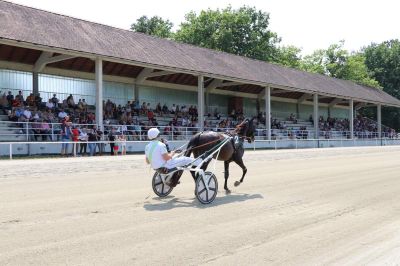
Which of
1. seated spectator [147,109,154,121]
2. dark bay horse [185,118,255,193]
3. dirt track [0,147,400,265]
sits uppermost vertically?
seated spectator [147,109,154,121]

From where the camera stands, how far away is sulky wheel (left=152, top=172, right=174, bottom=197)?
10.1 m

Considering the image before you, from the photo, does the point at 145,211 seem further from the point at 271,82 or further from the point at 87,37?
the point at 271,82

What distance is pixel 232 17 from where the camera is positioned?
6706 centimetres

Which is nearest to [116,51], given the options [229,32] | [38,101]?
[38,101]

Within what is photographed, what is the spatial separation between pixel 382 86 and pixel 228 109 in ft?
147

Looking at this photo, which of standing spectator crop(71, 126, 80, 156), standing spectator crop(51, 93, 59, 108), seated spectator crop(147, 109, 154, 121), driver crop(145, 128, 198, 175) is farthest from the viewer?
seated spectator crop(147, 109, 154, 121)

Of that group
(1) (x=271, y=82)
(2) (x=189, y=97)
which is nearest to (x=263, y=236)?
(1) (x=271, y=82)

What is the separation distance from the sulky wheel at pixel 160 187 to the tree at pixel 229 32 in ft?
187

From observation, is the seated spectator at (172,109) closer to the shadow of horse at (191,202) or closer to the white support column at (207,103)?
the white support column at (207,103)

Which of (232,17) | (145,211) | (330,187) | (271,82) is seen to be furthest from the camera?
(232,17)

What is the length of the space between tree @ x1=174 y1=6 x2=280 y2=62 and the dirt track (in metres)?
54.4

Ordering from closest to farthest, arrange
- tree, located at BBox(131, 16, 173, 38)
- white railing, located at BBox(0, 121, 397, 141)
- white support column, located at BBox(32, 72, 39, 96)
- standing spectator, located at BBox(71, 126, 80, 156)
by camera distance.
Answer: white railing, located at BBox(0, 121, 397, 141)
standing spectator, located at BBox(71, 126, 80, 156)
white support column, located at BBox(32, 72, 39, 96)
tree, located at BBox(131, 16, 173, 38)

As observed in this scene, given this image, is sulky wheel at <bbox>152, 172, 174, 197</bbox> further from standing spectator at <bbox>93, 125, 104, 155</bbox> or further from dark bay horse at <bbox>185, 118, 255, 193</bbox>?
standing spectator at <bbox>93, 125, 104, 155</bbox>

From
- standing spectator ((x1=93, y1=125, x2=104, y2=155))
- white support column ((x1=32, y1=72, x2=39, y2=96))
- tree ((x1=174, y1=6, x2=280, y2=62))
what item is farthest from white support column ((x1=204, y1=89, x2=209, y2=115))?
tree ((x1=174, y1=6, x2=280, y2=62))
